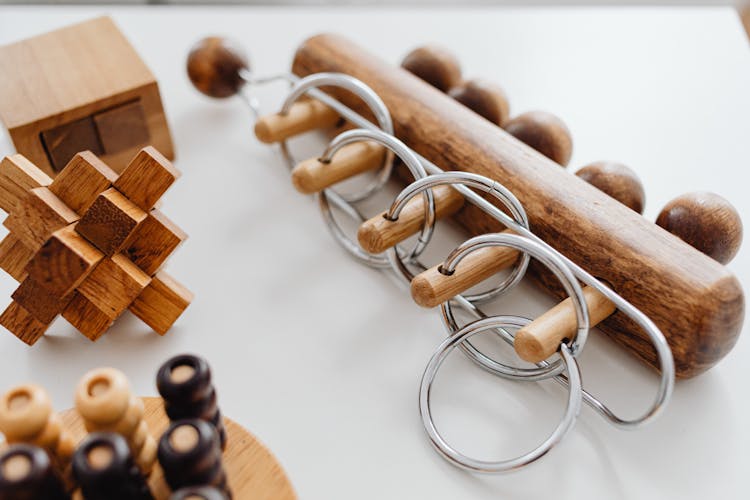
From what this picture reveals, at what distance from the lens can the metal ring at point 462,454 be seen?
0.57 meters

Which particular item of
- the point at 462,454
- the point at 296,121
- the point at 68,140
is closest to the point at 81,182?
the point at 68,140

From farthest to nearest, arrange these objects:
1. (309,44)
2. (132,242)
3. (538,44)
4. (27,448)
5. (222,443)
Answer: (538,44) → (309,44) → (132,242) → (222,443) → (27,448)

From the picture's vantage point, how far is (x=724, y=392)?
2.12 ft

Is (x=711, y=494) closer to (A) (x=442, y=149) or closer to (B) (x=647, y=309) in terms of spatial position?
(B) (x=647, y=309)

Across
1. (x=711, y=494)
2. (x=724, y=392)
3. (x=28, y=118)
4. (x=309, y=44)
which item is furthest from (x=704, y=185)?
(x=28, y=118)

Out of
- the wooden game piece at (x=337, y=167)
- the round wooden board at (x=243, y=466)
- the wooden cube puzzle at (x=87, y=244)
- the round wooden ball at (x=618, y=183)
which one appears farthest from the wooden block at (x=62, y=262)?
the round wooden ball at (x=618, y=183)

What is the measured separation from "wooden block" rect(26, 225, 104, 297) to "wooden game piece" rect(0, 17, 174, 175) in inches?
7.4

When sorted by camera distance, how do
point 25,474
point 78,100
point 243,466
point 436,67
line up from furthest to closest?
point 436,67 < point 78,100 < point 243,466 < point 25,474

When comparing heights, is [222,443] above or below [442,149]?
below

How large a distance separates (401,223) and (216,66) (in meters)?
0.36

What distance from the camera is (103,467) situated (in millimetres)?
419

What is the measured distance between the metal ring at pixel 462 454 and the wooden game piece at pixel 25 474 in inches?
11.5

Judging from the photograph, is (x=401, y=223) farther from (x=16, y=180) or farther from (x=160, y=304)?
(x=16, y=180)

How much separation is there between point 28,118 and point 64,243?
0.71ft
